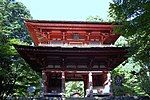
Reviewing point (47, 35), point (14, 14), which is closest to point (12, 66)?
point (47, 35)

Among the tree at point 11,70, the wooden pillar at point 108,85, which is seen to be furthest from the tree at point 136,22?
the tree at point 11,70

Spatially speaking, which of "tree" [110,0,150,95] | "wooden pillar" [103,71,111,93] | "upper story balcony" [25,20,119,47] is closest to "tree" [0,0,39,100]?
"upper story balcony" [25,20,119,47]

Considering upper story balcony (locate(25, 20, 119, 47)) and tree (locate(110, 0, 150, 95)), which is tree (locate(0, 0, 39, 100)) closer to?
upper story balcony (locate(25, 20, 119, 47))

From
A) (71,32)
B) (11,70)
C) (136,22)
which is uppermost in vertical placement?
(71,32)

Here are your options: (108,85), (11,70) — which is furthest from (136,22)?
(11,70)

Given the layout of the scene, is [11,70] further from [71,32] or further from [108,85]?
[108,85]

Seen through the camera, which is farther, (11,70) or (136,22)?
(11,70)

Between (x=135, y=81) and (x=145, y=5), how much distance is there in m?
24.4

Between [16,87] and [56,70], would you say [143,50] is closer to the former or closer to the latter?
[56,70]

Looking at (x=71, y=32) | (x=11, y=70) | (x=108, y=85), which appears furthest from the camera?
(x=11, y=70)

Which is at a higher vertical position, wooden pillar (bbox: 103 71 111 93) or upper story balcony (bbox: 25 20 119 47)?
upper story balcony (bbox: 25 20 119 47)

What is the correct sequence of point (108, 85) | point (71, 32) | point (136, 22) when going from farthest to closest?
point (71, 32) < point (108, 85) < point (136, 22)

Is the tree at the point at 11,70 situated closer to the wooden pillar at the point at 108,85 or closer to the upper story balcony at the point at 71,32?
the upper story balcony at the point at 71,32

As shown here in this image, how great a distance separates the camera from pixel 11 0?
5288 centimetres
